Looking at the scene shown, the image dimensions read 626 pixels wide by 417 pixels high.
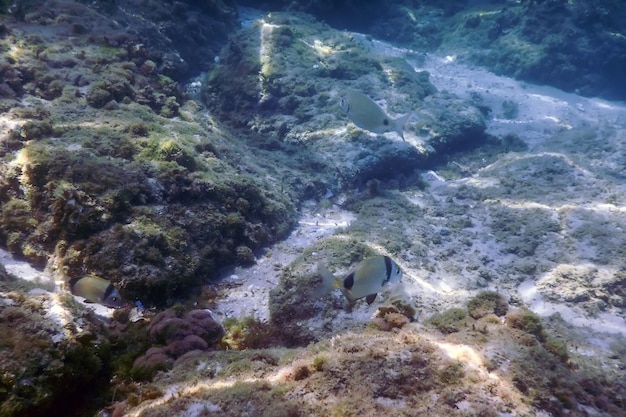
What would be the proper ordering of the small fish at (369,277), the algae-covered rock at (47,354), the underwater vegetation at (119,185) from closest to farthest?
the algae-covered rock at (47,354) < the small fish at (369,277) < the underwater vegetation at (119,185)

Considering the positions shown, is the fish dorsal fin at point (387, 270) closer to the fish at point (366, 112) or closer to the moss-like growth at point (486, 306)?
the moss-like growth at point (486, 306)

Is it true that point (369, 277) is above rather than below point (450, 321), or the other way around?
above

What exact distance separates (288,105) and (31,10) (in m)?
5.39

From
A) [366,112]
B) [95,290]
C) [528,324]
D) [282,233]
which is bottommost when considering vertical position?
[282,233]

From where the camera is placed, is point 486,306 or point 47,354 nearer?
point 47,354

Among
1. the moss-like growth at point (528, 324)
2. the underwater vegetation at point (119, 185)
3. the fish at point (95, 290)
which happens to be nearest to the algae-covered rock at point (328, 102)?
the underwater vegetation at point (119, 185)

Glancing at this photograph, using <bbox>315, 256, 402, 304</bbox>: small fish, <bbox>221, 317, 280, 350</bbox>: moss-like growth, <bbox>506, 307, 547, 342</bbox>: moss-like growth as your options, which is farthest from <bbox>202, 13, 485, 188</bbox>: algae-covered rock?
<bbox>315, 256, 402, 304</bbox>: small fish

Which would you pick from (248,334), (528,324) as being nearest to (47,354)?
(248,334)

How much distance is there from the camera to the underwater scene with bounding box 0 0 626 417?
255 cm

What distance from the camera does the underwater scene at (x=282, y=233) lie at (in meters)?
2.55

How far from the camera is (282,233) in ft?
19.3

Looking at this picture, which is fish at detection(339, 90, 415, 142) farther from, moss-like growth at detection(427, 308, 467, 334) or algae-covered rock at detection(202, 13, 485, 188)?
algae-covered rock at detection(202, 13, 485, 188)

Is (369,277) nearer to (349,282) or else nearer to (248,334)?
(349,282)

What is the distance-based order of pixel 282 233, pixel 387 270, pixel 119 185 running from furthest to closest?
pixel 282 233 < pixel 119 185 < pixel 387 270
